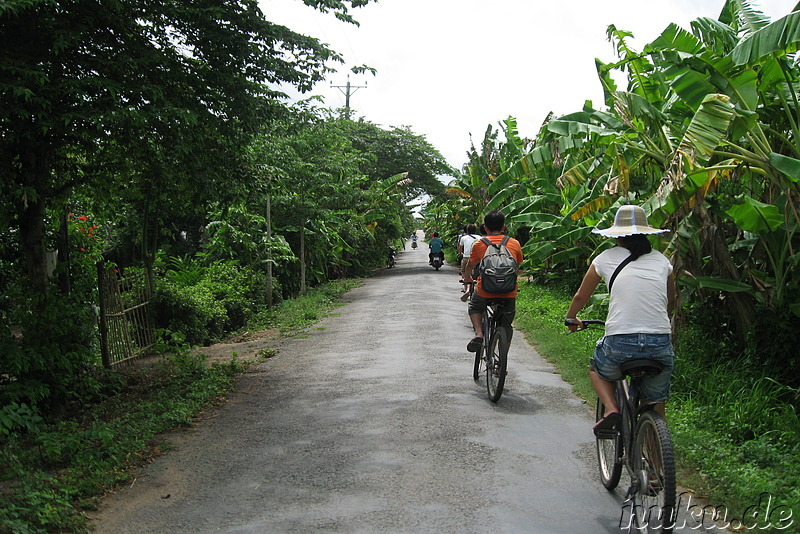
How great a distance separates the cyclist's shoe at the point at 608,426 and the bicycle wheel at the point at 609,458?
4cm

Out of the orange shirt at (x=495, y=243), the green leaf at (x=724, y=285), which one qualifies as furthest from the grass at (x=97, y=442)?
the green leaf at (x=724, y=285)

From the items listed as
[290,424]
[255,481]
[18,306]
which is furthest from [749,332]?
[18,306]

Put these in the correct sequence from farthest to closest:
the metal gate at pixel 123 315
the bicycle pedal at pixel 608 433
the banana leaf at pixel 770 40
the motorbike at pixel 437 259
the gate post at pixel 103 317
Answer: the motorbike at pixel 437 259
the metal gate at pixel 123 315
the gate post at pixel 103 317
the banana leaf at pixel 770 40
the bicycle pedal at pixel 608 433

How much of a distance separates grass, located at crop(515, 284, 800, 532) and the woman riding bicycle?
93cm

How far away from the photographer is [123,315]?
10.9m

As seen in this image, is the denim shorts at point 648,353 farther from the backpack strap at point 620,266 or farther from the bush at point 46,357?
the bush at point 46,357

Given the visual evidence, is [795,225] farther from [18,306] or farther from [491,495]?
[18,306]

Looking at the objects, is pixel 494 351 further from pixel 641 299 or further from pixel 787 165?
pixel 641 299

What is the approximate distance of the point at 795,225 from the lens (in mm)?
7383

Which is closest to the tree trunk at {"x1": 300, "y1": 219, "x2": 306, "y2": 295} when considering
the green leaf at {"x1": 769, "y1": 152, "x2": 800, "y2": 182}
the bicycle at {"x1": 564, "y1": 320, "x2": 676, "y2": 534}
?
the green leaf at {"x1": 769, "y1": 152, "x2": 800, "y2": 182}

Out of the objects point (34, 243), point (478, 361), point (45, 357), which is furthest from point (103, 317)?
point (478, 361)

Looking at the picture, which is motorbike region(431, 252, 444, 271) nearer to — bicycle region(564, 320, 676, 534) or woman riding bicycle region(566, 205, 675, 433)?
bicycle region(564, 320, 676, 534)

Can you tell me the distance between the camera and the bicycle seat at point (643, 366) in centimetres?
458

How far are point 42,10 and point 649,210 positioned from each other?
6.54 meters
